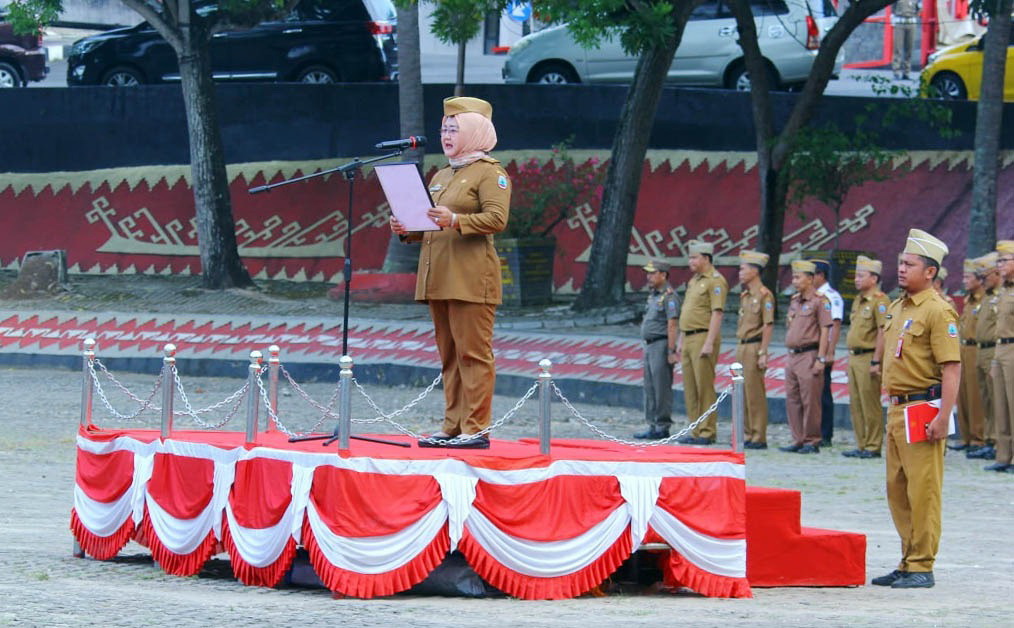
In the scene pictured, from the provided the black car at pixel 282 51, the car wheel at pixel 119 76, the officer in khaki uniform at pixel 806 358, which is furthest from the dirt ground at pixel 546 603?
the car wheel at pixel 119 76

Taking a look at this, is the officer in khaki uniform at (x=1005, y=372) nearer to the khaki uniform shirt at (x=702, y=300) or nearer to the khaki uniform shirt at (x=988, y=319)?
the khaki uniform shirt at (x=988, y=319)

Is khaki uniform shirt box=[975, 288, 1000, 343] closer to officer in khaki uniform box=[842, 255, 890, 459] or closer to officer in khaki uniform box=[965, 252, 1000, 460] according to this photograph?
officer in khaki uniform box=[965, 252, 1000, 460]

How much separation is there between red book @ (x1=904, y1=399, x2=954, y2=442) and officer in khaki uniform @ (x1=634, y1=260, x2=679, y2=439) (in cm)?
690

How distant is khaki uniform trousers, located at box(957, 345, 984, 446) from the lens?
15.8 meters

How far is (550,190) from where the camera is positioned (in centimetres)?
2583

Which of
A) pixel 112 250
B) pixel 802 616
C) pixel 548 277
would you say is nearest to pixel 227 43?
pixel 112 250

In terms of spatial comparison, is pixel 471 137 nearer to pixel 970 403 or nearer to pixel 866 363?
pixel 866 363

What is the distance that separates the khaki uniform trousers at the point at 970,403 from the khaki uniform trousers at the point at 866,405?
0.86m

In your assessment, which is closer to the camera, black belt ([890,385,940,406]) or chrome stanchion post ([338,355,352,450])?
chrome stanchion post ([338,355,352,450])

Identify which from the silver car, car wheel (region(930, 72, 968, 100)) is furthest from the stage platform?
car wheel (region(930, 72, 968, 100))

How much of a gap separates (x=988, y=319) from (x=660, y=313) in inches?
125

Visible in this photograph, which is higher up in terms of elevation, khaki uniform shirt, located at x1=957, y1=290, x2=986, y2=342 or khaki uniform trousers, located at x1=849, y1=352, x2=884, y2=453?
khaki uniform shirt, located at x1=957, y1=290, x2=986, y2=342

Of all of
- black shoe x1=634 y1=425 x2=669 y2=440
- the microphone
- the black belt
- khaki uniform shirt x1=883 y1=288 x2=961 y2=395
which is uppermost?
the microphone

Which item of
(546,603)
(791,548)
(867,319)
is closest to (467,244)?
(546,603)
